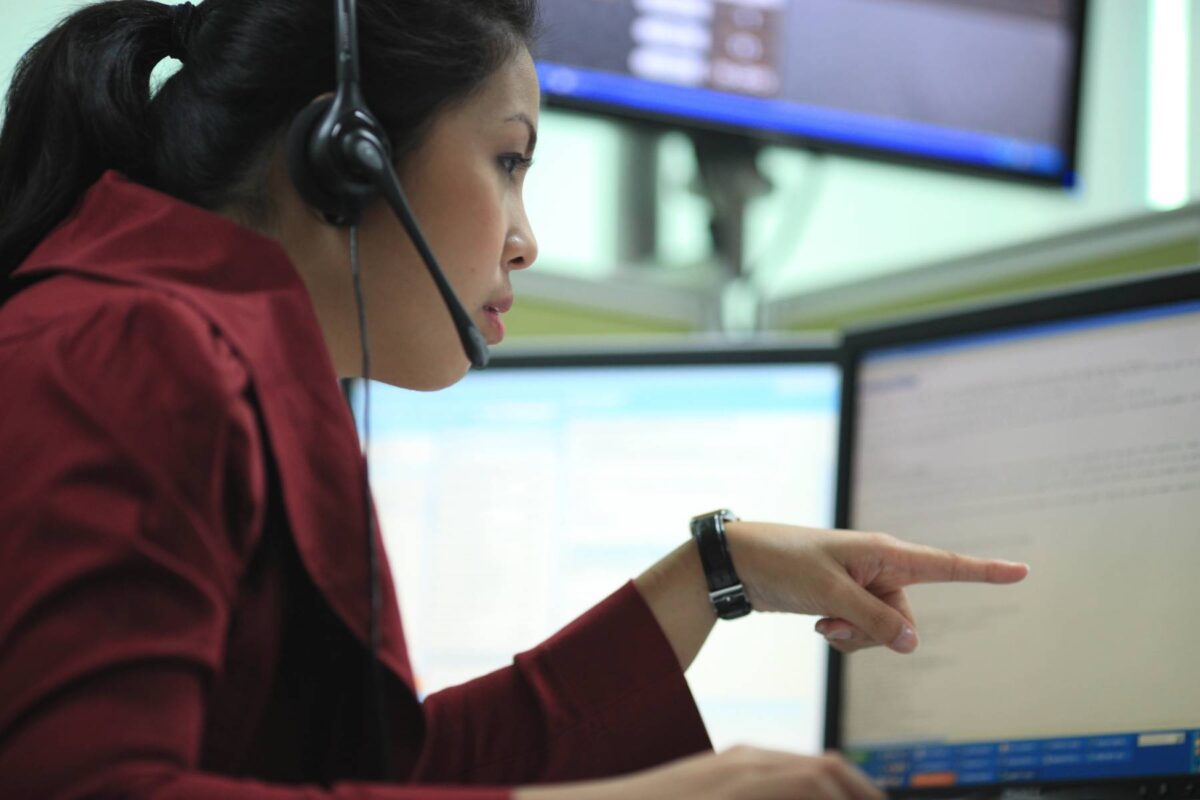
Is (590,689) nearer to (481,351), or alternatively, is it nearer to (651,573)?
(651,573)

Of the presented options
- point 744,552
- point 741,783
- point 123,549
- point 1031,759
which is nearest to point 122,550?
point 123,549

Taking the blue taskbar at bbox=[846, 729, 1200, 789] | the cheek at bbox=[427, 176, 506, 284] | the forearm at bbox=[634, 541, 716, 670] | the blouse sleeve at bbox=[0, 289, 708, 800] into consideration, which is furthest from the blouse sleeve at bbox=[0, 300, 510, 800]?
the blue taskbar at bbox=[846, 729, 1200, 789]

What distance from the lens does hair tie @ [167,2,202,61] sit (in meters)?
0.86

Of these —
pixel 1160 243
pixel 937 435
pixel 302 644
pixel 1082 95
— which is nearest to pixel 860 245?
pixel 1082 95

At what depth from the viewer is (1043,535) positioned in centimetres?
96

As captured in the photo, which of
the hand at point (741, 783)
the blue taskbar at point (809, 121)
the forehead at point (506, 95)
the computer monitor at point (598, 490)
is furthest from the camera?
the blue taskbar at point (809, 121)

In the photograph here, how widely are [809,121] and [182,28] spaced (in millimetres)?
950

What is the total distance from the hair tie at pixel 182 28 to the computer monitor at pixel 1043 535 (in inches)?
22.2

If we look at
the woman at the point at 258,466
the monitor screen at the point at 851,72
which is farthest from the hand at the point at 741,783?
the monitor screen at the point at 851,72

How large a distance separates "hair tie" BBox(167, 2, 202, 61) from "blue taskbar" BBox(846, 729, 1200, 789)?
693mm

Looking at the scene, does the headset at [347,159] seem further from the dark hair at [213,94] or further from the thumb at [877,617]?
the thumb at [877,617]

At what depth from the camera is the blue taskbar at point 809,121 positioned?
1.57m

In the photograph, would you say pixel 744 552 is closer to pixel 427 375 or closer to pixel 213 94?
pixel 427 375

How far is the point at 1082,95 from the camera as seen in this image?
5.71 feet
